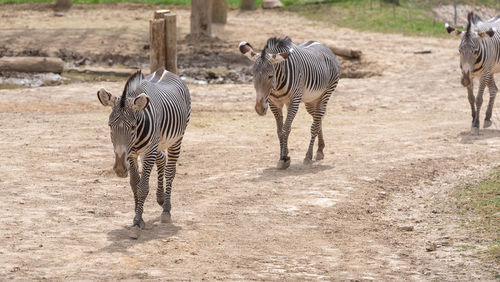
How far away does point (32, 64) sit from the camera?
68.6 ft

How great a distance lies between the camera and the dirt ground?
331 inches

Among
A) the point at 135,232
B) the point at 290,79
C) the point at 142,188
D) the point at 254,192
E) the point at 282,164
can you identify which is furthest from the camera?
the point at 282,164

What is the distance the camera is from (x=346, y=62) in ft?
72.9

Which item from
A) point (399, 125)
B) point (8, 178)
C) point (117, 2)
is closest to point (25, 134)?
point (8, 178)

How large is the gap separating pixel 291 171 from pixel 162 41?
545 centimetres

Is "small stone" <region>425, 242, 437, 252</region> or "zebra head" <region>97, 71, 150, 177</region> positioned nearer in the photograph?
"zebra head" <region>97, 71, 150, 177</region>

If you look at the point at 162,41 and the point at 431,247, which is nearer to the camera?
the point at 431,247

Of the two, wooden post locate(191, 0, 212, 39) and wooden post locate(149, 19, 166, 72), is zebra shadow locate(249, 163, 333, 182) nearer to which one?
wooden post locate(149, 19, 166, 72)

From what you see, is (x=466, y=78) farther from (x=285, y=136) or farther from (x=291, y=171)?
(x=291, y=171)

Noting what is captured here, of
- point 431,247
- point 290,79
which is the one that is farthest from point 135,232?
point 290,79

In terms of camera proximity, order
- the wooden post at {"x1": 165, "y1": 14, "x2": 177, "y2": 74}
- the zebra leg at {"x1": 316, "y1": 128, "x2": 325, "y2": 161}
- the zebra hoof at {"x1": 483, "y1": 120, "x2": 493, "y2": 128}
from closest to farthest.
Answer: the zebra leg at {"x1": 316, "y1": 128, "x2": 325, "y2": 161} < the zebra hoof at {"x1": 483, "y1": 120, "x2": 493, "y2": 128} < the wooden post at {"x1": 165, "y1": 14, "x2": 177, "y2": 74}

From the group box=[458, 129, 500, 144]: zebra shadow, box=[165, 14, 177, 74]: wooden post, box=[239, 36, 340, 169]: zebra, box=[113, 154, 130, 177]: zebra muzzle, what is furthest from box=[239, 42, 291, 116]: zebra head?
box=[165, 14, 177, 74]: wooden post

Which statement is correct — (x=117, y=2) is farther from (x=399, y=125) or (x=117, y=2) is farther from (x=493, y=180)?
(x=493, y=180)

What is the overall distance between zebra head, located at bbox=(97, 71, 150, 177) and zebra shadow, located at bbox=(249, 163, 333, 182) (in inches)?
150
